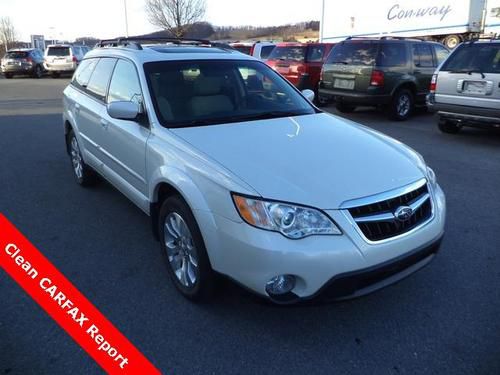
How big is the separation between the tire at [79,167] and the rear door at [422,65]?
7681 mm

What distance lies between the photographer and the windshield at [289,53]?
38.9ft

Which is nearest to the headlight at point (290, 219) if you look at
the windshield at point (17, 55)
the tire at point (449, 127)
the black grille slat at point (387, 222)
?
the black grille slat at point (387, 222)

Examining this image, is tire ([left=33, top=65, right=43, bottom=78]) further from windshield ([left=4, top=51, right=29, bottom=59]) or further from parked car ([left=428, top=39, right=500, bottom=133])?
parked car ([left=428, top=39, right=500, bottom=133])

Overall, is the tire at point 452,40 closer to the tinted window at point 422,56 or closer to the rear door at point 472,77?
the tinted window at point 422,56

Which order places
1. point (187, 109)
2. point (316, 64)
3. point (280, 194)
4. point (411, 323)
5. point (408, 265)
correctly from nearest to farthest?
point (280, 194) → point (408, 265) → point (411, 323) → point (187, 109) → point (316, 64)

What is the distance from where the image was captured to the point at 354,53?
380 inches

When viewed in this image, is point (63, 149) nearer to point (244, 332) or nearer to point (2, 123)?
point (2, 123)

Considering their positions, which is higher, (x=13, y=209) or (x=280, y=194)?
(x=280, y=194)

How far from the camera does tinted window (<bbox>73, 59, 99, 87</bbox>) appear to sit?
16.0 ft

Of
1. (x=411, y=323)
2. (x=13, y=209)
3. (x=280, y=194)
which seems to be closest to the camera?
(x=280, y=194)

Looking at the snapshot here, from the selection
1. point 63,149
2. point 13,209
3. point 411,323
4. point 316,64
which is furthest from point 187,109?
point 316,64

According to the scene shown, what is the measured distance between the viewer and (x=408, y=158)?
311 centimetres

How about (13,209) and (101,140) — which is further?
(13,209)

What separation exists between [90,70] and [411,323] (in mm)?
4151
